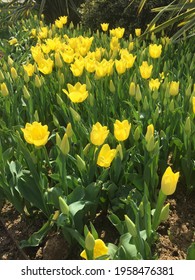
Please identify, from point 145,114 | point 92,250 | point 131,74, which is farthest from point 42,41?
point 92,250

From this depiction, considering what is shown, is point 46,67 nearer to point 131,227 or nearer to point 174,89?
point 174,89

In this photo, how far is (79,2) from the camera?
630 centimetres

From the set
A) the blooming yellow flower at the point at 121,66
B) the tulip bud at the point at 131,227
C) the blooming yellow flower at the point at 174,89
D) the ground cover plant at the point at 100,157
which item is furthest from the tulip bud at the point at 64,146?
the blooming yellow flower at the point at 121,66

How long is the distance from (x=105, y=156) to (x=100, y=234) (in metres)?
0.38

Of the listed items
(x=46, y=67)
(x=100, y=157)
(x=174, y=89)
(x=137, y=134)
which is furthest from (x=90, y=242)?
(x=46, y=67)

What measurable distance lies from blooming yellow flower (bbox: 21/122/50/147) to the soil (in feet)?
1.28

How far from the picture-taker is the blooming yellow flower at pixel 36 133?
4.48ft

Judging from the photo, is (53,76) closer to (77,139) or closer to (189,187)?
(77,139)

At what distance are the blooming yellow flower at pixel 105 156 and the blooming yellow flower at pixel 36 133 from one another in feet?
0.71

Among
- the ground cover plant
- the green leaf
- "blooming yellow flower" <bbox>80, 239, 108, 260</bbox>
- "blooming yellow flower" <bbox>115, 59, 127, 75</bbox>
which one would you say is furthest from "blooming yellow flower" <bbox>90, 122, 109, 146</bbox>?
"blooming yellow flower" <bbox>115, 59, 127, 75</bbox>

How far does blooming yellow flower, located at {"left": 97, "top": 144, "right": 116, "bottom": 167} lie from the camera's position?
51.4 inches

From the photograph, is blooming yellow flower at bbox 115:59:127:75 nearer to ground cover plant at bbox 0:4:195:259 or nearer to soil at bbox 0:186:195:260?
ground cover plant at bbox 0:4:195:259

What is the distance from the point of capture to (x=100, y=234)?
1506mm

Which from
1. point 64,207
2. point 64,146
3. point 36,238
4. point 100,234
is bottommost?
point 100,234
